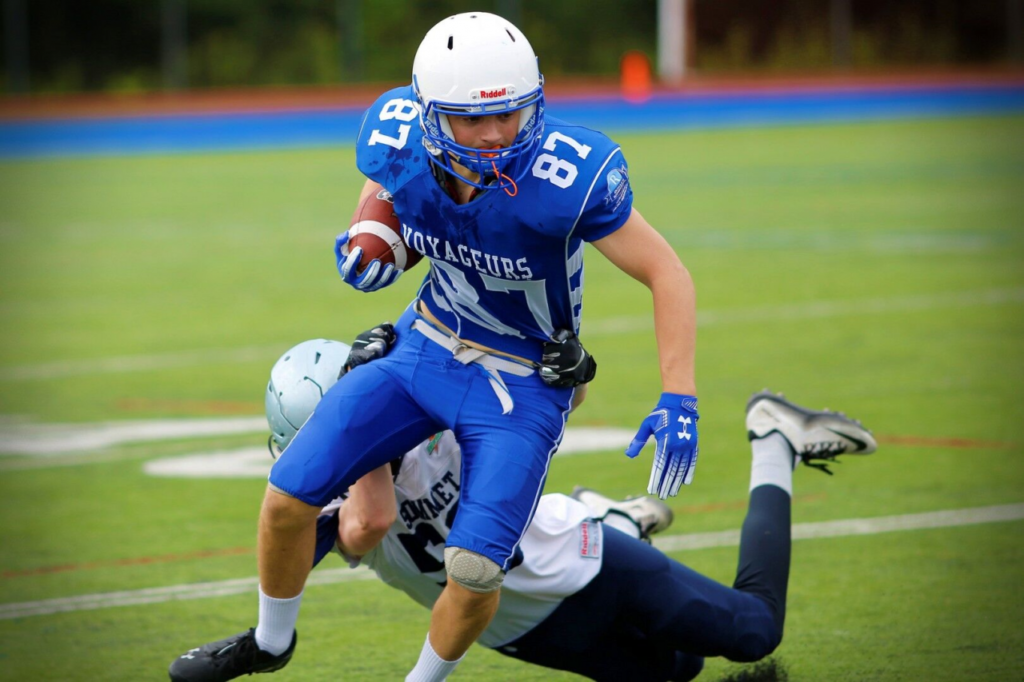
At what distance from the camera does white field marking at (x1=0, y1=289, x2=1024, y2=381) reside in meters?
9.13

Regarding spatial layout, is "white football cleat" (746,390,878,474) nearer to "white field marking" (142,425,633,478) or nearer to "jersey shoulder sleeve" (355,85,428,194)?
"jersey shoulder sleeve" (355,85,428,194)

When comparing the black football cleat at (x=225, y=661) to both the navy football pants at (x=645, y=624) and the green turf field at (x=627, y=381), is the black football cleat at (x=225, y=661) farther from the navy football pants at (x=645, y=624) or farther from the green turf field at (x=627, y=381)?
the navy football pants at (x=645, y=624)

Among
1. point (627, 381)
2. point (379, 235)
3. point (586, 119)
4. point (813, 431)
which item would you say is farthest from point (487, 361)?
point (586, 119)

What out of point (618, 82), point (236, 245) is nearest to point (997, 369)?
point (236, 245)

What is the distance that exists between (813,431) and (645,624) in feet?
3.65

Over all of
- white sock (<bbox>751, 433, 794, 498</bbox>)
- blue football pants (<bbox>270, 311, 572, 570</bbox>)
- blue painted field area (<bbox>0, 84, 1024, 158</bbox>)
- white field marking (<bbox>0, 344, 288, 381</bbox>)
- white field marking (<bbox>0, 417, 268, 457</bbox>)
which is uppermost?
blue football pants (<bbox>270, 311, 572, 570</bbox>)

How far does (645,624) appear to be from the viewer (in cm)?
409

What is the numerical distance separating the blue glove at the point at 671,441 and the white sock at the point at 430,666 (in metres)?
0.69

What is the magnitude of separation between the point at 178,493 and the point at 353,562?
2476 mm

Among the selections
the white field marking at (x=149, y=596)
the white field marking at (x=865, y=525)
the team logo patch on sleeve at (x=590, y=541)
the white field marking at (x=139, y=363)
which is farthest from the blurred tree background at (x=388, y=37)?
the team logo patch on sleeve at (x=590, y=541)

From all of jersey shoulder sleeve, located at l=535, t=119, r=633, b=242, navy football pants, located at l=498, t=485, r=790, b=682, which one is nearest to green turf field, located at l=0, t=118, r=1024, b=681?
navy football pants, located at l=498, t=485, r=790, b=682

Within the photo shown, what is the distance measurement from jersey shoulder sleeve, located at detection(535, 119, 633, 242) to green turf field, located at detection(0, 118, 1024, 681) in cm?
146

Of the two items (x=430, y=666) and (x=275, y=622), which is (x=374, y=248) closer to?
(x=275, y=622)

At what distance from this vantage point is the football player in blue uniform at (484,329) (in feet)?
12.5
